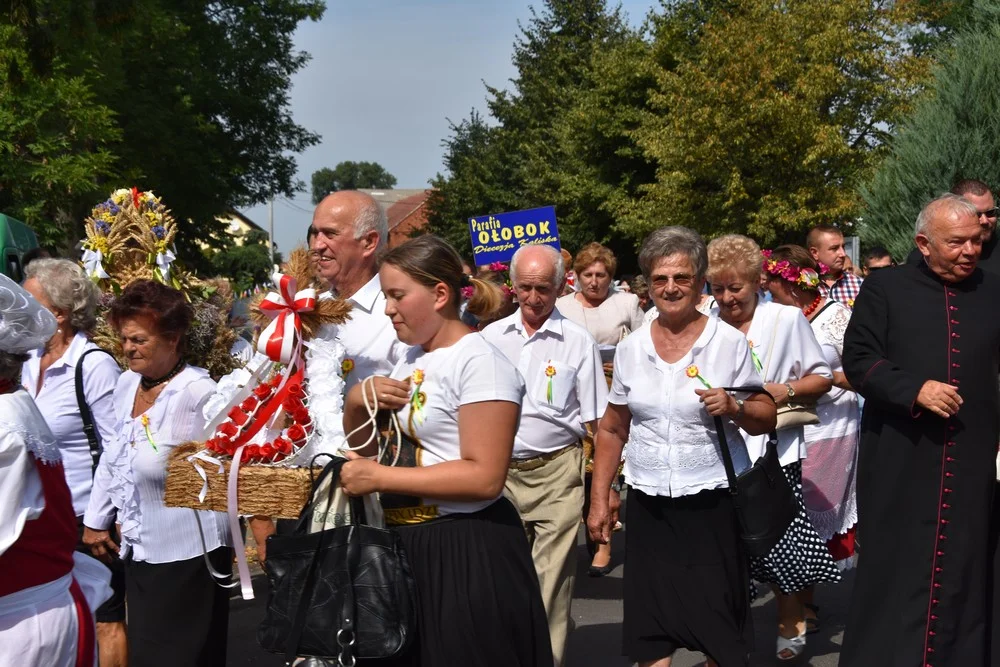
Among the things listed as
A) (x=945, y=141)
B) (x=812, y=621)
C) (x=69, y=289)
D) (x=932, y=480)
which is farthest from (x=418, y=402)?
(x=945, y=141)

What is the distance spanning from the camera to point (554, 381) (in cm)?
622

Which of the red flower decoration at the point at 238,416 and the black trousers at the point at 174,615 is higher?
the red flower decoration at the point at 238,416

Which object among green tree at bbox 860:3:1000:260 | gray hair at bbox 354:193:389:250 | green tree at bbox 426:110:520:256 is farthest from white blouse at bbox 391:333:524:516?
green tree at bbox 426:110:520:256

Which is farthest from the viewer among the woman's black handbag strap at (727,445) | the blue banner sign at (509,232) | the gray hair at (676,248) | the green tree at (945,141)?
the green tree at (945,141)

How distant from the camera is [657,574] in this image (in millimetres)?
5031

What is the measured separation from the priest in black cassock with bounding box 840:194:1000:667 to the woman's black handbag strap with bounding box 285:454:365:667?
2545 mm

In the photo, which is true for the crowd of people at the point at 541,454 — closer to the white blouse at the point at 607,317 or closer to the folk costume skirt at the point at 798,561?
the folk costume skirt at the point at 798,561

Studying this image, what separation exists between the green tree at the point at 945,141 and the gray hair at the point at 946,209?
56.4 feet

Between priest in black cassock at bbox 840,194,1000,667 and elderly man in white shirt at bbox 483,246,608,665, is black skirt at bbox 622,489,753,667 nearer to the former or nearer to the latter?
priest in black cassock at bbox 840,194,1000,667

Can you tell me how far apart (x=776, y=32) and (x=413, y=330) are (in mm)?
28539

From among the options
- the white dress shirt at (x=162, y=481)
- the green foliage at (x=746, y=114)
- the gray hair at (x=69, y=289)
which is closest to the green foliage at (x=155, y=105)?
the gray hair at (x=69, y=289)

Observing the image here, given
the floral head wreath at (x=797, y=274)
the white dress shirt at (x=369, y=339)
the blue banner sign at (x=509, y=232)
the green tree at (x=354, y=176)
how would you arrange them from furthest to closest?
the green tree at (x=354, y=176)
the blue banner sign at (x=509, y=232)
the floral head wreath at (x=797, y=274)
the white dress shirt at (x=369, y=339)

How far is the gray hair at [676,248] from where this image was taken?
16.6 ft

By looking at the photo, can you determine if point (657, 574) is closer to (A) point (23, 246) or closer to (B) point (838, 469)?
(B) point (838, 469)
